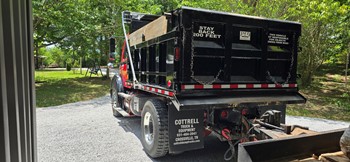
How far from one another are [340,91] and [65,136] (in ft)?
46.0

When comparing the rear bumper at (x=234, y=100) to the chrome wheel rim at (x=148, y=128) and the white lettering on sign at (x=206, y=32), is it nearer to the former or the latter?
the white lettering on sign at (x=206, y=32)

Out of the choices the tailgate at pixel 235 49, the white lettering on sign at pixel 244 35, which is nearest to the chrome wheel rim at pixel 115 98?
the tailgate at pixel 235 49

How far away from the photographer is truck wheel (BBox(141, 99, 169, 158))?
4.12 m

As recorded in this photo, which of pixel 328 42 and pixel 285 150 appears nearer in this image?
pixel 285 150

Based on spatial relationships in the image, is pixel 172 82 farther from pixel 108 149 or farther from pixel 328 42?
pixel 328 42

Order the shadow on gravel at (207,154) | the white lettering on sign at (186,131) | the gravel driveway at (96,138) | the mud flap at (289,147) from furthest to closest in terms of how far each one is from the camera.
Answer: the gravel driveway at (96,138)
the shadow on gravel at (207,154)
the white lettering on sign at (186,131)
the mud flap at (289,147)

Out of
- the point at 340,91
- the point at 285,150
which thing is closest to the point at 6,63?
the point at 285,150

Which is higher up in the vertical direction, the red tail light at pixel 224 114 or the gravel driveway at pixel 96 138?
the red tail light at pixel 224 114

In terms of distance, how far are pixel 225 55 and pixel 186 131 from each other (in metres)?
1.32

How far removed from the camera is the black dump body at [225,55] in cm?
370

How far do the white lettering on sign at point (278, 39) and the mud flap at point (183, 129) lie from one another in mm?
1684

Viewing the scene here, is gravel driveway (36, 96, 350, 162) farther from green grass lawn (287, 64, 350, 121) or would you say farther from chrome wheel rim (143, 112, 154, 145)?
green grass lawn (287, 64, 350, 121)

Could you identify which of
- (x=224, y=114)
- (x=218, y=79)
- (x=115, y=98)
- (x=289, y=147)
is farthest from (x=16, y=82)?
(x=115, y=98)

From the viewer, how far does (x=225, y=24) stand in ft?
12.8
